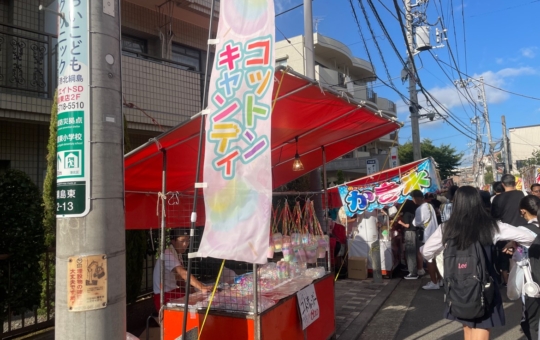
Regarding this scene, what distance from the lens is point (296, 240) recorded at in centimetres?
512

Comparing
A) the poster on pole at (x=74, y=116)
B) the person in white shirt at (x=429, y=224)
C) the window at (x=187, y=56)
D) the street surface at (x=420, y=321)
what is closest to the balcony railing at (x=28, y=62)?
the window at (x=187, y=56)

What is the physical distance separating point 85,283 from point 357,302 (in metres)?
5.99

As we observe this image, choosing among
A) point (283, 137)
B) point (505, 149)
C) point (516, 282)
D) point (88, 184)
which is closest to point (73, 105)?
point (88, 184)

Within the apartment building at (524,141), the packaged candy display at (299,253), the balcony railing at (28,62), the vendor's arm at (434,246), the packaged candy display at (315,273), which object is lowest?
the packaged candy display at (315,273)

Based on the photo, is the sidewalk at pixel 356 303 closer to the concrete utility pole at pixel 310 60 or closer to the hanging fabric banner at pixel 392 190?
the hanging fabric banner at pixel 392 190

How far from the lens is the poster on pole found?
227 cm

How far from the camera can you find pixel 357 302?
7270mm

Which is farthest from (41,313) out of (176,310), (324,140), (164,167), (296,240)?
(324,140)

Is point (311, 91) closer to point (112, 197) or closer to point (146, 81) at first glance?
point (112, 197)

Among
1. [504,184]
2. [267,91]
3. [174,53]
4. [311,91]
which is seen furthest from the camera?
[174,53]

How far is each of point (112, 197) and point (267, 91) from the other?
1286mm

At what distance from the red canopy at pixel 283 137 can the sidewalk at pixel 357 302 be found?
268 centimetres

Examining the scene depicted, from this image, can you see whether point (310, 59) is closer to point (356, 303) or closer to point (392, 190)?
point (392, 190)

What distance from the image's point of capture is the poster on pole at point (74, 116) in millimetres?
2270
